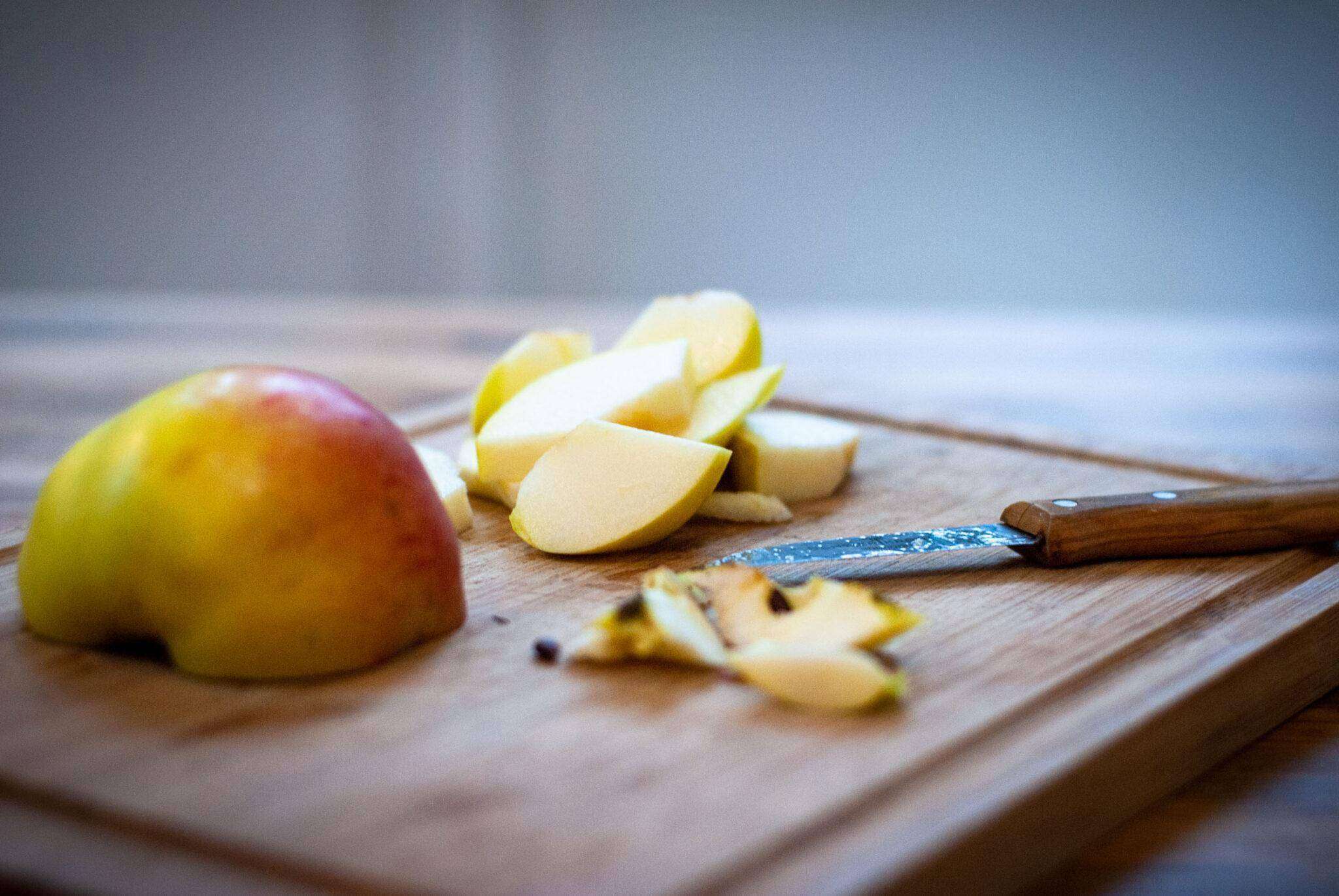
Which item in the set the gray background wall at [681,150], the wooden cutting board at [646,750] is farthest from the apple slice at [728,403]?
the gray background wall at [681,150]

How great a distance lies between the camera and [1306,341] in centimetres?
299

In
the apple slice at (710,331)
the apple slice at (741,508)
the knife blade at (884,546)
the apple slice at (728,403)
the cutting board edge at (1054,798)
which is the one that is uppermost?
the apple slice at (710,331)

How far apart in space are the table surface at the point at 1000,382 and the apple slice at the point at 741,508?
46 cm

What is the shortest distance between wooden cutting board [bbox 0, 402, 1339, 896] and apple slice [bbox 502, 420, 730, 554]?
57mm

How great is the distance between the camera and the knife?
4.08 feet

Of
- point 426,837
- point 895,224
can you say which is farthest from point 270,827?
point 895,224

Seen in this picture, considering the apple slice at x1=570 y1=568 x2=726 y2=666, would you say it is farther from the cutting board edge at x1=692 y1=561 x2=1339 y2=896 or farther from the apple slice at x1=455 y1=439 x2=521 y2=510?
the apple slice at x1=455 y1=439 x2=521 y2=510

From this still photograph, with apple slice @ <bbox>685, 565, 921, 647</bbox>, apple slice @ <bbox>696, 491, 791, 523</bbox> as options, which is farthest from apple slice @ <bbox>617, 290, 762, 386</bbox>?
apple slice @ <bbox>685, 565, 921, 647</bbox>

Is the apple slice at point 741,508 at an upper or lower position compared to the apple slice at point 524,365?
lower

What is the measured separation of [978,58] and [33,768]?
355 centimetres

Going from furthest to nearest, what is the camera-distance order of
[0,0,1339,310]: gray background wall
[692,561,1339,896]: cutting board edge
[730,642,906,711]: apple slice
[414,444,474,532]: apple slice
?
[0,0,1339,310]: gray background wall
[414,444,474,532]: apple slice
[730,642,906,711]: apple slice
[692,561,1339,896]: cutting board edge

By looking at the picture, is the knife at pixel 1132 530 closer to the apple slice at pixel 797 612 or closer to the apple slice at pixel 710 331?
the apple slice at pixel 797 612

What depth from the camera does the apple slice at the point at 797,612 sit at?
1.00 meters

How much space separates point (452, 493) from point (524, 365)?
0.31 m
